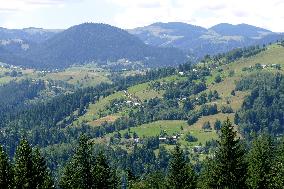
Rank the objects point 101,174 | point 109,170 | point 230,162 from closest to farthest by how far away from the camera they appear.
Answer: point 230,162 < point 101,174 < point 109,170

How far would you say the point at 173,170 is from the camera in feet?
257

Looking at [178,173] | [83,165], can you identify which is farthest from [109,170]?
[178,173]

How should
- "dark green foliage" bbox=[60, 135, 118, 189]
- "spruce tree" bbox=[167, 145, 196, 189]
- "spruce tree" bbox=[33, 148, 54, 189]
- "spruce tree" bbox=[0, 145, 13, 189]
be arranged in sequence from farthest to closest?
"spruce tree" bbox=[167, 145, 196, 189] < "dark green foliage" bbox=[60, 135, 118, 189] < "spruce tree" bbox=[33, 148, 54, 189] < "spruce tree" bbox=[0, 145, 13, 189]

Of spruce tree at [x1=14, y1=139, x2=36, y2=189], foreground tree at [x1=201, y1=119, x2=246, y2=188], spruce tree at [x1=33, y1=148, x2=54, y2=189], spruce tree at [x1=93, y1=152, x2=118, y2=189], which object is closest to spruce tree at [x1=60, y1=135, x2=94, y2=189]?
spruce tree at [x1=93, y1=152, x2=118, y2=189]

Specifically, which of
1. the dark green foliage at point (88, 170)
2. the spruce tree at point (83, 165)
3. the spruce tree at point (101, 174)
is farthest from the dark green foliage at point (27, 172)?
the spruce tree at point (101, 174)

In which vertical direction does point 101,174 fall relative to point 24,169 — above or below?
below

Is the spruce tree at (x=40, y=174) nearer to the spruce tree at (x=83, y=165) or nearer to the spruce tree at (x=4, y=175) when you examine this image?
the spruce tree at (x=4, y=175)

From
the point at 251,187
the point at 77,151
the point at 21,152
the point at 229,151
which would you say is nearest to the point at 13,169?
the point at 21,152

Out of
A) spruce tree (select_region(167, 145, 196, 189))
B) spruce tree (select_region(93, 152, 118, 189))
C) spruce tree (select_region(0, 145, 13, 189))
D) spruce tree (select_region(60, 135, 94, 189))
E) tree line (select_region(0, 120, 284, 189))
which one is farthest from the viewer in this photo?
spruce tree (select_region(167, 145, 196, 189))

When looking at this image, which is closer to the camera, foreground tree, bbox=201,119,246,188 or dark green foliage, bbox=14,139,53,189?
dark green foliage, bbox=14,139,53,189

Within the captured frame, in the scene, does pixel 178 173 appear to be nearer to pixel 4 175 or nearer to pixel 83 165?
pixel 83 165

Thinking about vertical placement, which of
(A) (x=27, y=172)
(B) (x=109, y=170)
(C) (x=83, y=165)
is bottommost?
(B) (x=109, y=170)

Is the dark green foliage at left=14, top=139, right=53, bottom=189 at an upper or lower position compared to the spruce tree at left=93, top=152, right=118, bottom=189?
upper

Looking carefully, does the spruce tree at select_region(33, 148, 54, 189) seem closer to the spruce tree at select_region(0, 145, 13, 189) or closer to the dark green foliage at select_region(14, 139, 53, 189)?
the dark green foliage at select_region(14, 139, 53, 189)
